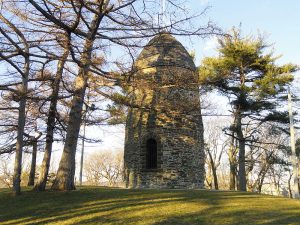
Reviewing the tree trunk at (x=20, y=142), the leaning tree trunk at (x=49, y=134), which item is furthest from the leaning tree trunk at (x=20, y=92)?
the leaning tree trunk at (x=49, y=134)

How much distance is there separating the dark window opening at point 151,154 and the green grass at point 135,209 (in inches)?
161

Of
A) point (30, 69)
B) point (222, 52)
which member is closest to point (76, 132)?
point (30, 69)

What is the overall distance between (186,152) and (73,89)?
626 centimetres

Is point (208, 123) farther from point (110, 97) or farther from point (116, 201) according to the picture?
point (116, 201)

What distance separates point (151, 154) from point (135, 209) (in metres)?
7.38

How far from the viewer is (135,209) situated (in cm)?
1004

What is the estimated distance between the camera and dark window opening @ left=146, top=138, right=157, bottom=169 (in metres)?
17.3

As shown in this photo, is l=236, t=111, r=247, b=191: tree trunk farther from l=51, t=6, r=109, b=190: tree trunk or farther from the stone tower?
l=51, t=6, r=109, b=190: tree trunk

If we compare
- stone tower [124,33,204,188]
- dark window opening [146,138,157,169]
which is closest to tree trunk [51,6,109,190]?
stone tower [124,33,204,188]

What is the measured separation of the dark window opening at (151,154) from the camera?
1730 centimetres

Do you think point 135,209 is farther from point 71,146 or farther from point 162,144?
point 162,144

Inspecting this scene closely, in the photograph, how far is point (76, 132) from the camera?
44.2ft

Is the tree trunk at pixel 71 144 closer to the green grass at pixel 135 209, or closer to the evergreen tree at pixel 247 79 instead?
the green grass at pixel 135 209

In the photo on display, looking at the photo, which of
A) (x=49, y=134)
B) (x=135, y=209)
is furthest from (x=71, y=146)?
(x=135, y=209)
